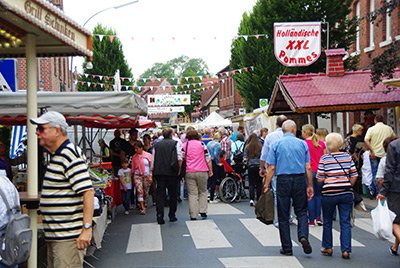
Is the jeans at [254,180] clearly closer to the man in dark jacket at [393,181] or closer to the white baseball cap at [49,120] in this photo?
the man in dark jacket at [393,181]

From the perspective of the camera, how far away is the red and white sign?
53.1ft

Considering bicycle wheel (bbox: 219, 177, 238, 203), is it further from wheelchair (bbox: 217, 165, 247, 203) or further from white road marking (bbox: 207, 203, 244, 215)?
white road marking (bbox: 207, 203, 244, 215)

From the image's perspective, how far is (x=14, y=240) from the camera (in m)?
4.41

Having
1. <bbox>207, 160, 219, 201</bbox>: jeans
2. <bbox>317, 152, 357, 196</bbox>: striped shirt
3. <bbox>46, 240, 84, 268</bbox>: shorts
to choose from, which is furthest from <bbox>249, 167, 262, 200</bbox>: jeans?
<bbox>46, 240, 84, 268</bbox>: shorts

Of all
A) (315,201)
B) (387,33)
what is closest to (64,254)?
(315,201)

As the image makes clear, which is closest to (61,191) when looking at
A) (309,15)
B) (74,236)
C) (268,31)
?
(74,236)

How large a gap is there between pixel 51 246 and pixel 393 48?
9.84 m

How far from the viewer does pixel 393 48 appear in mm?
12094

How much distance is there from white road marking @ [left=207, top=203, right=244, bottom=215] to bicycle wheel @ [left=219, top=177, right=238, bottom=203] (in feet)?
1.33

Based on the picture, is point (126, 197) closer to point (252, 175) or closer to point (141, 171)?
point (141, 171)

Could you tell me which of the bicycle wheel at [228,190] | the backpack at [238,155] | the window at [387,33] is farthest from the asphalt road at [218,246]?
the window at [387,33]

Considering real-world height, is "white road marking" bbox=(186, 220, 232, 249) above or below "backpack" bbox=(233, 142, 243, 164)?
below

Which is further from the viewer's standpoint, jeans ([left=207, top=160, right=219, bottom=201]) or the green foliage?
the green foliage

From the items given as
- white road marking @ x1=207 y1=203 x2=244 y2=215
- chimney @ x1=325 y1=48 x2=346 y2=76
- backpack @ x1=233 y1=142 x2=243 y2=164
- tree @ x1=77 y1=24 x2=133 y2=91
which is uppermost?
tree @ x1=77 y1=24 x2=133 y2=91
